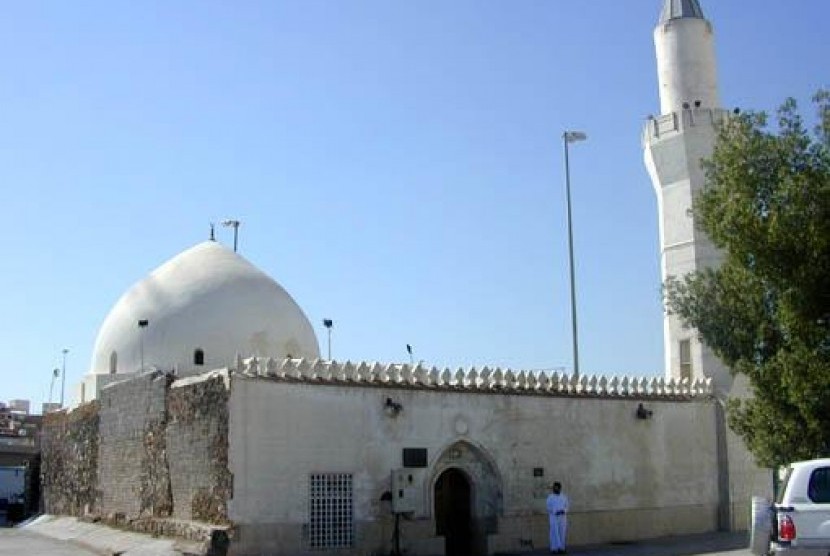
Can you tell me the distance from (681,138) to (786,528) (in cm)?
1493

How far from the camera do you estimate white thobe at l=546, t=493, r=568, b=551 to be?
1571cm

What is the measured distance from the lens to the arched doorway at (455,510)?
1652 cm

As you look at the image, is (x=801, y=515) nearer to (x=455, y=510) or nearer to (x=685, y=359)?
(x=455, y=510)

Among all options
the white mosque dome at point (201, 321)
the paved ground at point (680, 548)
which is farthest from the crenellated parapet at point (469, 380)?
the white mosque dome at point (201, 321)

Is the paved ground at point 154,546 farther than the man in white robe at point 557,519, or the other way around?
the man in white robe at point 557,519

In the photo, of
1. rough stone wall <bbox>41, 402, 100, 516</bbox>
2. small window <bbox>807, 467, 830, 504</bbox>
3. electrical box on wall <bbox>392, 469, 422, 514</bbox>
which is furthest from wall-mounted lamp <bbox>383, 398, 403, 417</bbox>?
rough stone wall <bbox>41, 402, 100, 516</bbox>

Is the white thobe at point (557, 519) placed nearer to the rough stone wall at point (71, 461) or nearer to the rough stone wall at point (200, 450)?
the rough stone wall at point (200, 450)

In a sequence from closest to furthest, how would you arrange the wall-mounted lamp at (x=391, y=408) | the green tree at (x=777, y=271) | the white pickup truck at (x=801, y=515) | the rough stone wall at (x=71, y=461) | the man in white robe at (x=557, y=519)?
the white pickup truck at (x=801, y=515) → the green tree at (x=777, y=271) → the wall-mounted lamp at (x=391, y=408) → the man in white robe at (x=557, y=519) → the rough stone wall at (x=71, y=461)

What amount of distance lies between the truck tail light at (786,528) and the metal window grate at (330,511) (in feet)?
Result: 25.0

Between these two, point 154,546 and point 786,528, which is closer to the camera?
point 786,528

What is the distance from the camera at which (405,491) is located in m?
15.4

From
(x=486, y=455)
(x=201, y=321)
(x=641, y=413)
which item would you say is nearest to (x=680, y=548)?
(x=641, y=413)

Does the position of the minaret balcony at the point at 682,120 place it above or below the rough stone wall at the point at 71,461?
above

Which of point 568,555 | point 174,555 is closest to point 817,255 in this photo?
point 568,555
